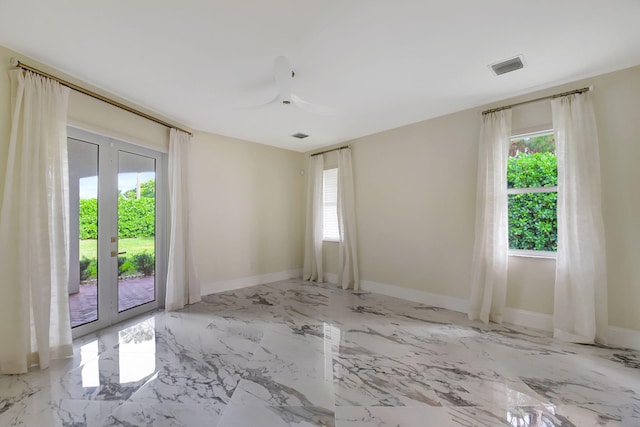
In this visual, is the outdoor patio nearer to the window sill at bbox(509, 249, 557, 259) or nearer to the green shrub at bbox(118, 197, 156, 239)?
the green shrub at bbox(118, 197, 156, 239)

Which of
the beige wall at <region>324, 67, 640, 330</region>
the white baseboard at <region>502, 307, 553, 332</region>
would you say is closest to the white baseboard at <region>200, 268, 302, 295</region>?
the beige wall at <region>324, 67, 640, 330</region>

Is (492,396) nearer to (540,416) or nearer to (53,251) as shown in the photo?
(540,416)

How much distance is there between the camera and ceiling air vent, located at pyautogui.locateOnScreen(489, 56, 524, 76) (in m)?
2.48

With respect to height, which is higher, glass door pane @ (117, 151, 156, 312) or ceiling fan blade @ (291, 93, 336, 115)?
ceiling fan blade @ (291, 93, 336, 115)

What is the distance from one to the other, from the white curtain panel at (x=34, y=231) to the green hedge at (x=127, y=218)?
0.52 meters

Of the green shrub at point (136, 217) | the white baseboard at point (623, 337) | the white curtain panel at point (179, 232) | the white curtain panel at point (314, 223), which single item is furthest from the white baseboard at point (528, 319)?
the green shrub at point (136, 217)

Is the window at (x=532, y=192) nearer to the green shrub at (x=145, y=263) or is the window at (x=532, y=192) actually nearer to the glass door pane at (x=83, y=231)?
the green shrub at (x=145, y=263)

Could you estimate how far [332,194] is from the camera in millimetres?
5340

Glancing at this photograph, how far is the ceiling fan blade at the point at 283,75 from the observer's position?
2.18m

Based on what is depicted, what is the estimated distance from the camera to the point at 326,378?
2.17 meters

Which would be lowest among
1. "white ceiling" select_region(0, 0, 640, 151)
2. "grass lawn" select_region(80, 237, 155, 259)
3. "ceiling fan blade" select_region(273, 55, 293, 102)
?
"grass lawn" select_region(80, 237, 155, 259)

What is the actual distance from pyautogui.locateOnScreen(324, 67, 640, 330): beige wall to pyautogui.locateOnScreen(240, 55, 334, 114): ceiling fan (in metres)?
1.50

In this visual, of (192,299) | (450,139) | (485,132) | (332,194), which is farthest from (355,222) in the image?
(192,299)

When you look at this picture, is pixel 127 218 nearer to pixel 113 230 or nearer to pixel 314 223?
pixel 113 230
